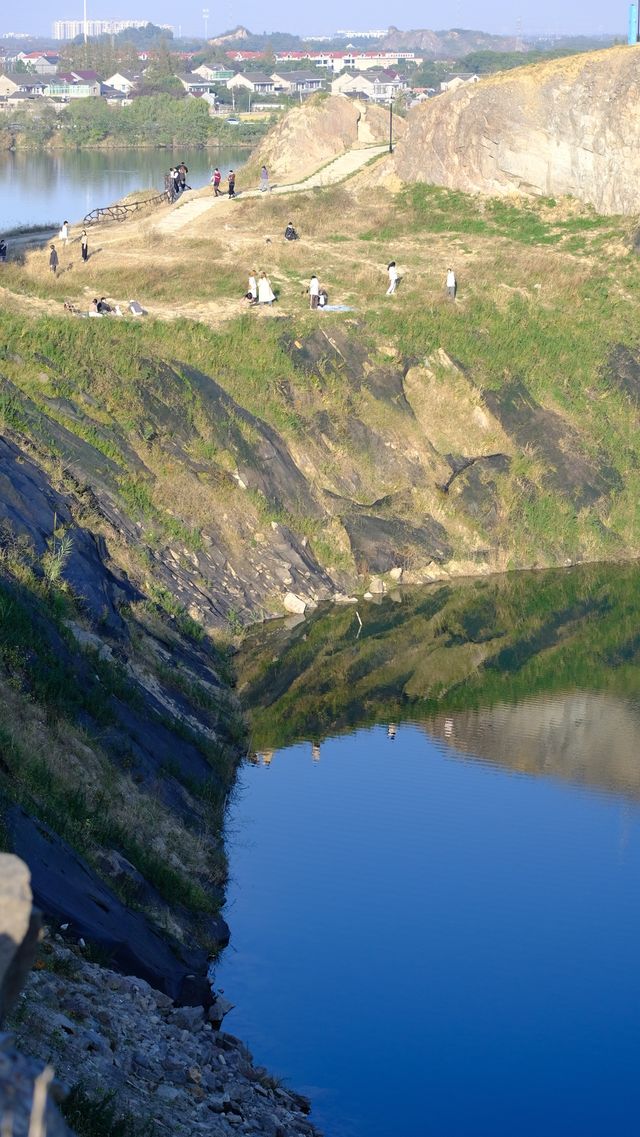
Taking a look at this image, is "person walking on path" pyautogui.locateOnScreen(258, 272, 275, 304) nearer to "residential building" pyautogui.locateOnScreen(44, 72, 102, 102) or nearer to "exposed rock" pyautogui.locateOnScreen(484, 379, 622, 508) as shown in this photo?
"exposed rock" pyautogui.locateOnScreen(484, 379, 622, 508)

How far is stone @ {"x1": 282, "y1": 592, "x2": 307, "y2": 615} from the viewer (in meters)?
36.4

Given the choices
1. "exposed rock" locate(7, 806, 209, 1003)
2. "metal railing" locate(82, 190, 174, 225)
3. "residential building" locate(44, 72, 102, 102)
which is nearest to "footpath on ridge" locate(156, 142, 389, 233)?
"metal railing" locate(82, 190, 174, 225)

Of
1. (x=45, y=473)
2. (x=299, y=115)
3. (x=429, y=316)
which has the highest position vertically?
(x=299, y=115)

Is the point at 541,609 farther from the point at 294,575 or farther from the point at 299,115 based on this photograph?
the point at 299,115

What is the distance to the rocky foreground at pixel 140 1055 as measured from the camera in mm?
14188

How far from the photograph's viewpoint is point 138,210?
192 feet

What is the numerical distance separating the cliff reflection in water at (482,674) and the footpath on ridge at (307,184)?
2005cm

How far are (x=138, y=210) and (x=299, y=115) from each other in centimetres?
988

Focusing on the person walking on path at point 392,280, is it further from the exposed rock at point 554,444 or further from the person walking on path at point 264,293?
the exposed rock at point 554,444

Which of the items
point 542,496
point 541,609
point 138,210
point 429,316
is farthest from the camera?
point 138,210

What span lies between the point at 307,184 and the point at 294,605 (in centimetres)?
2702

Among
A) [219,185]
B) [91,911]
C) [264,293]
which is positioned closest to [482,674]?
[264,293]

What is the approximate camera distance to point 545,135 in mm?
55438

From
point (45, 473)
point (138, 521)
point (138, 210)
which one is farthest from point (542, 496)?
point (138, 210)
